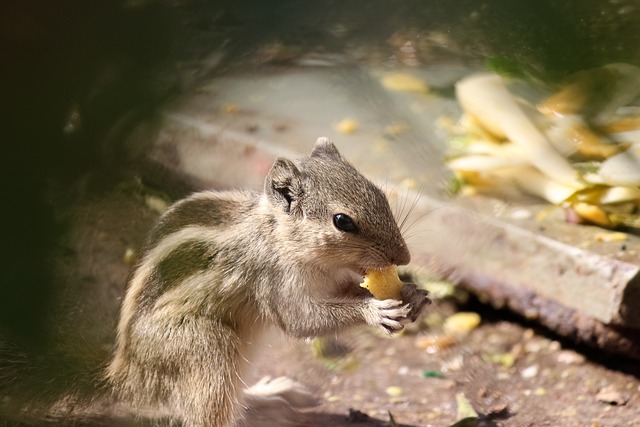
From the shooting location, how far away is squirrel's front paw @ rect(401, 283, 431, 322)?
213 cm

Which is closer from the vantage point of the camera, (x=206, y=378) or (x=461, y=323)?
(x=206, y=378)

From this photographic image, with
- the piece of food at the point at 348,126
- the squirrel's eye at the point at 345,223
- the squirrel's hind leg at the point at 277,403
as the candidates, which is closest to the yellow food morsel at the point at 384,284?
the squirrel's eye at the point at 345,223

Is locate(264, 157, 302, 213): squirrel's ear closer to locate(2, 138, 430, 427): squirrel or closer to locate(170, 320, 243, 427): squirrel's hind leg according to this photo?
locate(2, 138, 430, 427): squirrel

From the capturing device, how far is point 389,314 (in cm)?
206

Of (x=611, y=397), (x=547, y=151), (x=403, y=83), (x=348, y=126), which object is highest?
(x=403, y=83)

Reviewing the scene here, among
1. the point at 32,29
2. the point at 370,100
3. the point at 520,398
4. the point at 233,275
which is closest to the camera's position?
the point at 32,29

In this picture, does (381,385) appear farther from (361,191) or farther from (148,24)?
(148,24)

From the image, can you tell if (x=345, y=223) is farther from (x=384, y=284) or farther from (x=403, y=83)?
(x=403, y=83)

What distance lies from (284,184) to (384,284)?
1.42 ft

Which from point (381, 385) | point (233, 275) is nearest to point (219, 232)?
point (233, 275)

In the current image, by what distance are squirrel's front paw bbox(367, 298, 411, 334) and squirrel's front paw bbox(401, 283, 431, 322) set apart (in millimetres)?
42

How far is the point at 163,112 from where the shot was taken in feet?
1.70

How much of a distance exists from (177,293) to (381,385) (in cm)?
94

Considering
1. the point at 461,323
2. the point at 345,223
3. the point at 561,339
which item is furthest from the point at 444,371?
the point at 345,223
